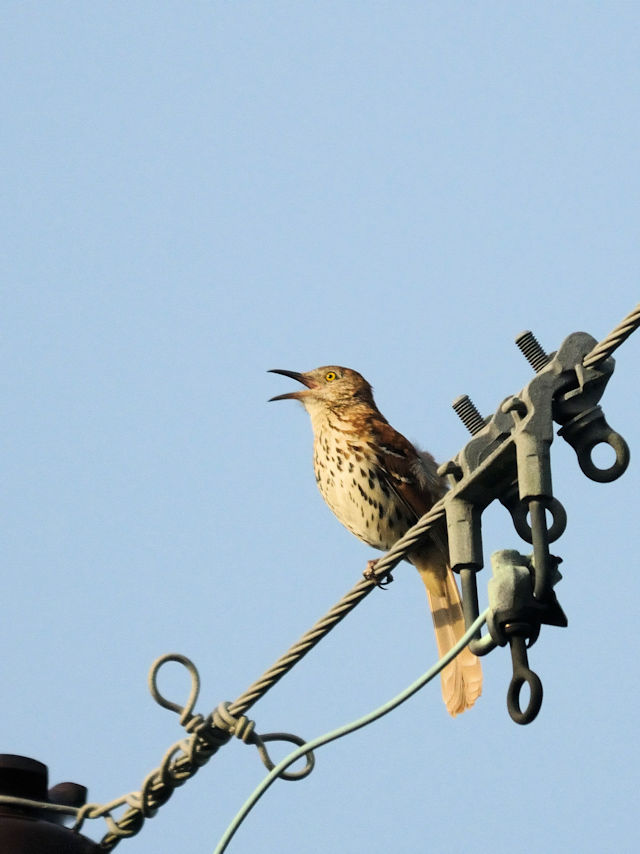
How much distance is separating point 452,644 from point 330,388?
1.76m

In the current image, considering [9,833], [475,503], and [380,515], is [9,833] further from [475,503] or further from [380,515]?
[380,515]

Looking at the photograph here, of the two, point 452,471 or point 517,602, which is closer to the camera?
point 517,602

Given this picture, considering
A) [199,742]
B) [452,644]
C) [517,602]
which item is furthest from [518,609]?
[452,644]

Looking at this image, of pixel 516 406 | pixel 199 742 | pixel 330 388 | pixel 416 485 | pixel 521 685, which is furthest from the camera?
pixel 330 388

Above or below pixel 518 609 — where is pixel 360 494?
above

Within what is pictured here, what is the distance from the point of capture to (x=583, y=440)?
3.34 metres

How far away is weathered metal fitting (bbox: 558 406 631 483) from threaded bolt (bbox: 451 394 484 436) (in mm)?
265

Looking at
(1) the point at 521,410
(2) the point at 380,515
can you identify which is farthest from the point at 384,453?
(1) the point at 521,410

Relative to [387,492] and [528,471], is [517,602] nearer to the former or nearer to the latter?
[528,471]

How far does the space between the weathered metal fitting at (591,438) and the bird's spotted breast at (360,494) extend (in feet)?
12.8

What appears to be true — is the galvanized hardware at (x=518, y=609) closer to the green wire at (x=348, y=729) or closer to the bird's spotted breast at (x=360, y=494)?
the green wire at (x=348, y=729)

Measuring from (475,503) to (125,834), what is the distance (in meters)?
1.41

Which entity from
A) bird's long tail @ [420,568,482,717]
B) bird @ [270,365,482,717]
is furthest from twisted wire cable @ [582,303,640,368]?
bird @ [270,365,482,717]

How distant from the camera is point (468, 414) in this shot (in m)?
3.59
